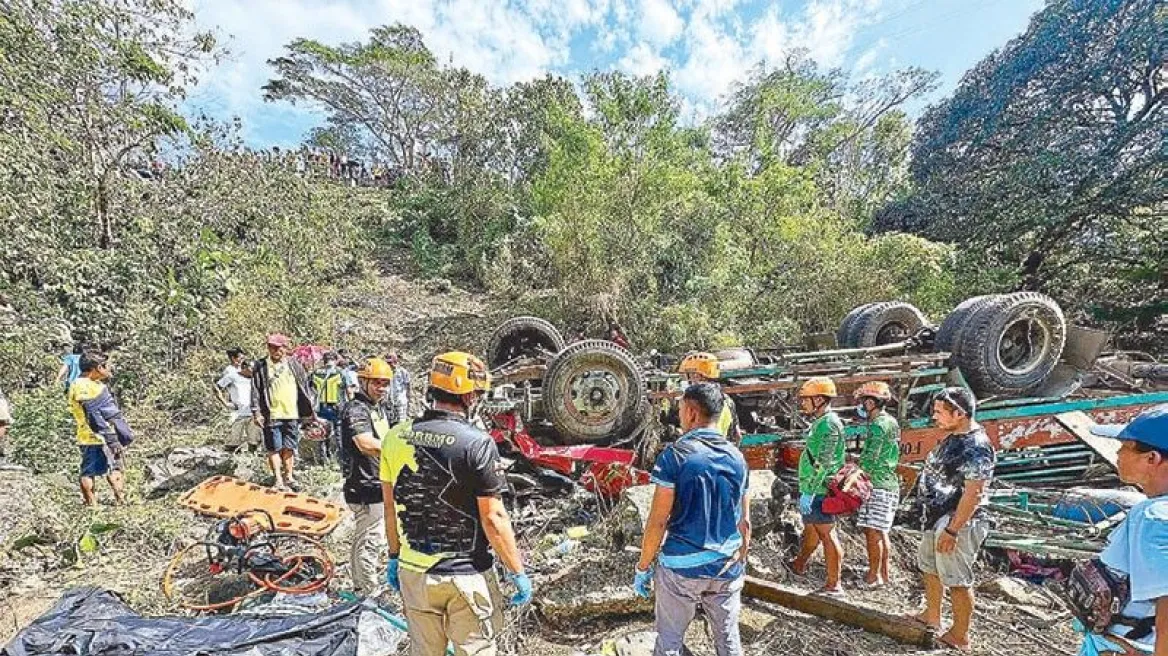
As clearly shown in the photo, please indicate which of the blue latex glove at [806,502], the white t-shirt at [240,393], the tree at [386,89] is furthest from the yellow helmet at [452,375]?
the tree at [386,89]

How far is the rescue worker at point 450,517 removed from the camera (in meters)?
2.24

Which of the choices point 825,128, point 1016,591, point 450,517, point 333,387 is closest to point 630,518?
point 450,517

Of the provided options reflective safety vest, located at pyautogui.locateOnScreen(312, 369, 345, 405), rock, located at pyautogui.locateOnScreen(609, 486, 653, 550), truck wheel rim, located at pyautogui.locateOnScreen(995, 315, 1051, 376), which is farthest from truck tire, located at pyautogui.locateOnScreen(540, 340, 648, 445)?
truck wheel rim, located at pyautogui.locateOnScreen(995, 315, 1051, 376)

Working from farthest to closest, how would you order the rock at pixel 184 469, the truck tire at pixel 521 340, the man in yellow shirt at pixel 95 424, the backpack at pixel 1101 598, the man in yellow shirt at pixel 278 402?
the truck tire at pixel 521 340
the rock at pixel 184 469
the man in yellow shirt at pixel 278 402
the man in yellow shirt at pixel 95 424
the backpack at pixel 1101 598

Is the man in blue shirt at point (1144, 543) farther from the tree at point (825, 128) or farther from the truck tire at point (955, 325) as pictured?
the tree at point (825, 128)

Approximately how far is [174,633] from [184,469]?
4124 millimetres

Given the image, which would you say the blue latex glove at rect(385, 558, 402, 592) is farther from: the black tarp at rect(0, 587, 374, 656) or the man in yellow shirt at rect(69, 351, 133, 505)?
the man in yellow shirt at rect(69, 351, 133, 505)

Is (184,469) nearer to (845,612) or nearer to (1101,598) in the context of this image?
(845,612)

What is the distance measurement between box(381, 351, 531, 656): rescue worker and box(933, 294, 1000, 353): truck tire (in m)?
4.61

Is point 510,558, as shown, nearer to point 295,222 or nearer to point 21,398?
point 21,398

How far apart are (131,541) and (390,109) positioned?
77.3 feet

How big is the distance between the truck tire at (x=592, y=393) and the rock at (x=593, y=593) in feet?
4.94

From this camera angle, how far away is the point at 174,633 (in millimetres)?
2639

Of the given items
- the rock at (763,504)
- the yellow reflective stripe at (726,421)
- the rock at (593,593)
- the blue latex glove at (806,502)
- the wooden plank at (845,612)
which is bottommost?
the wooden plank at (845,612)
